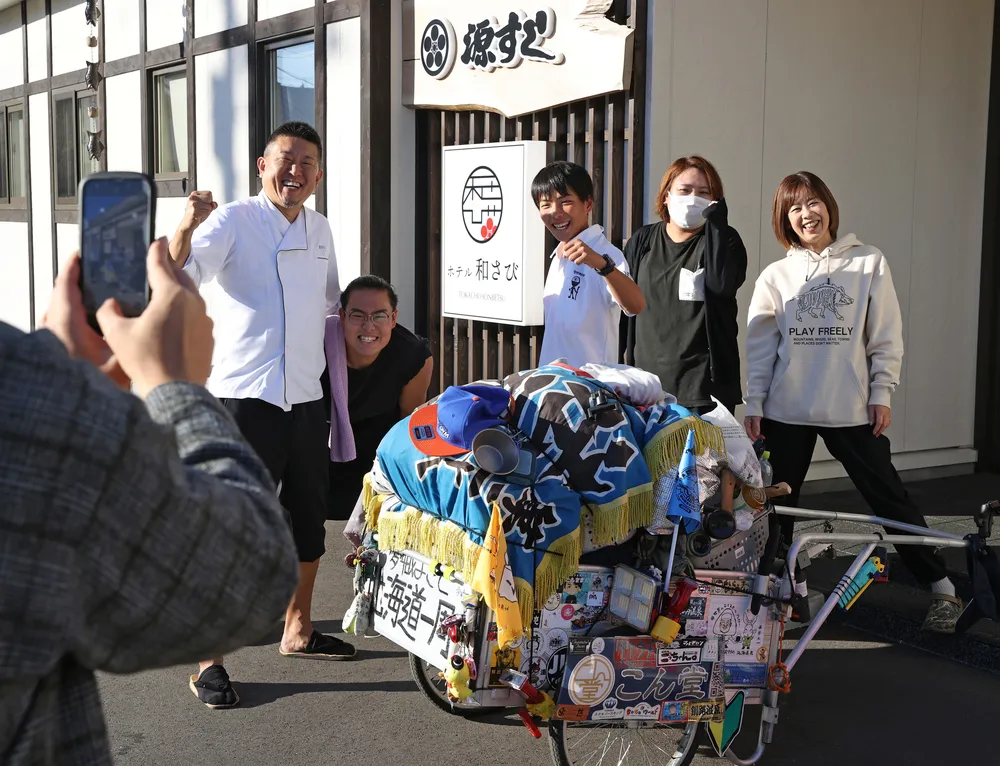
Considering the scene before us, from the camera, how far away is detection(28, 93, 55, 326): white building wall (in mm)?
13836

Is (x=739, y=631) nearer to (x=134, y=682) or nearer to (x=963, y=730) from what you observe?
(x=963, y=730)

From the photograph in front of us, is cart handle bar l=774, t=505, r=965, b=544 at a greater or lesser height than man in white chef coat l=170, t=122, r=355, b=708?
lesser

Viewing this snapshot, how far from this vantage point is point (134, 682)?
15.0ft

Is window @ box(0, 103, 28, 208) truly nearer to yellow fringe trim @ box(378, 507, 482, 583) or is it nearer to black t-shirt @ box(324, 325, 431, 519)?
black t-shirt @ box(324, 325, 431, 519)

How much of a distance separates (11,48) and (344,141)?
27.7ft

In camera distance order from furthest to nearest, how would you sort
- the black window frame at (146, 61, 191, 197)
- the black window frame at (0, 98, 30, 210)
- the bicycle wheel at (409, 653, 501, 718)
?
the black window frame at (0, 98, 30, 210) → the black window frame at (146, 61, 191, 197) → the bicycle wheel at (409, 653, 501, 718)

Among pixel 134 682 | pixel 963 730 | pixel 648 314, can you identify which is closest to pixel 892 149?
pixel 648 314

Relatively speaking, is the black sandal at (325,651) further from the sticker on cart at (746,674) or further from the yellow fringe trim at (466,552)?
the sticker on cart at (746,674)

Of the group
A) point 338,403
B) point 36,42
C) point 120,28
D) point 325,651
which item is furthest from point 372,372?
point 36,42

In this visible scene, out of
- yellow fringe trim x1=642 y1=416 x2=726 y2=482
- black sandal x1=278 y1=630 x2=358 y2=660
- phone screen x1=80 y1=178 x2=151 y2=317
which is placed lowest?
black sandal x1=278 y1=630 x2=358 y2=660

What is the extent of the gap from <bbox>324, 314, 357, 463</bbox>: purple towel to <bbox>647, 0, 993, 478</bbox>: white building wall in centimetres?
232

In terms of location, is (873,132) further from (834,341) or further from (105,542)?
(105,542)

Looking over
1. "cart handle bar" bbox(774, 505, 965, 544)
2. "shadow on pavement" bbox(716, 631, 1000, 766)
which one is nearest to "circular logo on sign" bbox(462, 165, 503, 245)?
"shadow on pavement" bbox(716, 631, 1000, 766)

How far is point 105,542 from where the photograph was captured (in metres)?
1.08
